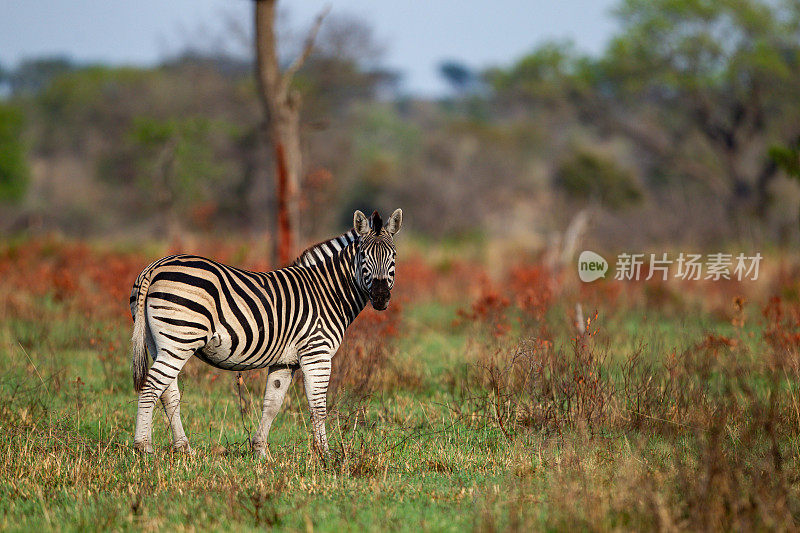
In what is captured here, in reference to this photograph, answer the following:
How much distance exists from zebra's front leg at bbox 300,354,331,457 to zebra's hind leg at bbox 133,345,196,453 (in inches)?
34.1

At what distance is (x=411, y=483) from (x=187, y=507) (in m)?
1.43

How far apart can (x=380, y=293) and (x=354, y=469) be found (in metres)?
1.27

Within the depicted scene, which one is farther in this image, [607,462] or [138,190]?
[138,190]

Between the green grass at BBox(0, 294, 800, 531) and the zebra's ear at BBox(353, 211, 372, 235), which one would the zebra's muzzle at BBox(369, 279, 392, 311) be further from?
the green grass at BBox(0, 294, 800, 531)

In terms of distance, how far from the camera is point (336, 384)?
284 inches

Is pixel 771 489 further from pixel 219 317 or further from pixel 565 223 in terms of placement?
pixel 565 223

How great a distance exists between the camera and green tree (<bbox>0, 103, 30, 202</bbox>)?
31.8 meters

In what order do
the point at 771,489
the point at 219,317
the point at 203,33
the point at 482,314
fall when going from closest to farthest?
1. the point at 771,489
2. the point at 219,317
3. the point at 482,314
4. the point at 203,33

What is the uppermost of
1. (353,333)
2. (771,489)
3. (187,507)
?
(353,333)

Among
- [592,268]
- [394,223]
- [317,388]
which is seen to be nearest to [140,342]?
[317,388]

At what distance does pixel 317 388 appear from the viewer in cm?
583

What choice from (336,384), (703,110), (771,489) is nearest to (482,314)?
(336,384)

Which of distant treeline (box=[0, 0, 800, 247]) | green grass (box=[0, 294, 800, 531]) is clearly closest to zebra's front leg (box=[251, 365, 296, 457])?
green grass (box=[0, 294, 800, 531])

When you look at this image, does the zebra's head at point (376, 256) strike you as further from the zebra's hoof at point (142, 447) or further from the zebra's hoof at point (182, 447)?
the zebra's hoof at point (142, 447)
